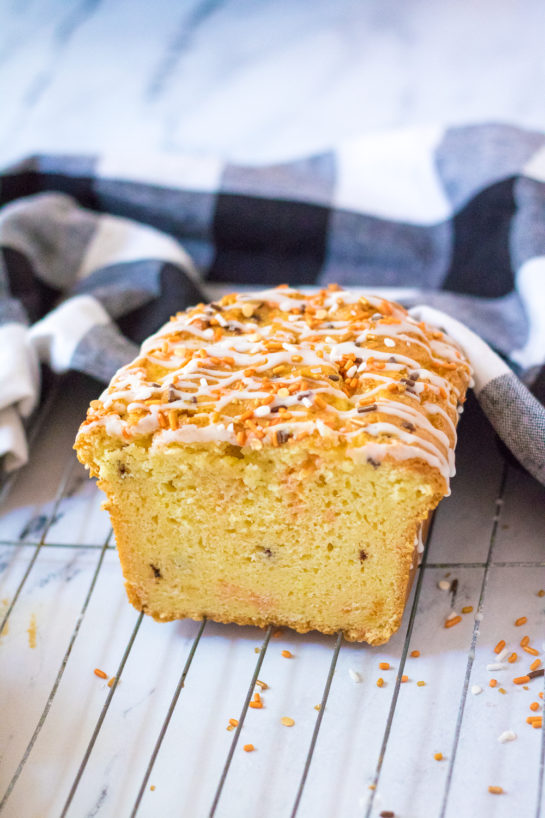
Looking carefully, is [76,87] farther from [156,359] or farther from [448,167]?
[156,359]

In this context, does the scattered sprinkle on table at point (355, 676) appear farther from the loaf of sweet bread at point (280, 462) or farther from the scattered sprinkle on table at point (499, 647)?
the scattered sprinkle on table at point (499, 647)

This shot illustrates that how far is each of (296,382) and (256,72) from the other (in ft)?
8.33

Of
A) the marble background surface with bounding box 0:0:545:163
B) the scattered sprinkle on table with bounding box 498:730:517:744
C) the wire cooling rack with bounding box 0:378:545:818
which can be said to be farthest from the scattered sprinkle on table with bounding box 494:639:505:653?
the marble background surface with bounding box 0:0:545:163

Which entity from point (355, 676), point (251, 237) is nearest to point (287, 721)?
point (355, 676)

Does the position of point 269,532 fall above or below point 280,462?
below

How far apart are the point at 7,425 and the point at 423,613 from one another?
125cm

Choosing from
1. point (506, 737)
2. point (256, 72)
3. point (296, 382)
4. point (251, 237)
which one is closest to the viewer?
point (506, 737)

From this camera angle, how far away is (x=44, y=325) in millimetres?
2676

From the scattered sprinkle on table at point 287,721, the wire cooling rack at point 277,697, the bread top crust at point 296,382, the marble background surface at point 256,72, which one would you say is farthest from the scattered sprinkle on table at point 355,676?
the marble background surface at point 256,72

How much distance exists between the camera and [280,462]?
72.9 inches

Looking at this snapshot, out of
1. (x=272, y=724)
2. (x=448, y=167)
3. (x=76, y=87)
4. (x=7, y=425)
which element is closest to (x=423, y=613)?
(x=272, y=724)

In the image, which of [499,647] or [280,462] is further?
[499,647]

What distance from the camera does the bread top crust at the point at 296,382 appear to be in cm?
184

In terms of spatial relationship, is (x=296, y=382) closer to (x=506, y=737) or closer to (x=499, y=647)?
(x=499, y=647)
